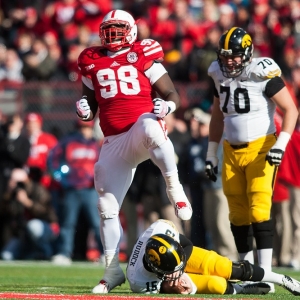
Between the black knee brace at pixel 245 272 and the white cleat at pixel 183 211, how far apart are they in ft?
1.77

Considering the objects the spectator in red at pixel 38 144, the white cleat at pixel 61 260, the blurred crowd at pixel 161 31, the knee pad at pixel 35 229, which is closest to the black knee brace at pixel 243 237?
the white cleat at pixel 61 260

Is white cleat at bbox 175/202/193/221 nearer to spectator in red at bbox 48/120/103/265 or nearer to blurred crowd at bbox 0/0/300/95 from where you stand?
→ spectator in red at bbox 48/120/103/265

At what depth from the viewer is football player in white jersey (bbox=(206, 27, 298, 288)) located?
7488mm

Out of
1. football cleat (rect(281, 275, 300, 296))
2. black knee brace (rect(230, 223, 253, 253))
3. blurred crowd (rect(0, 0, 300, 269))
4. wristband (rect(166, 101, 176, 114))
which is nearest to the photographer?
football cleat (rect(281, 275, 300, 296))

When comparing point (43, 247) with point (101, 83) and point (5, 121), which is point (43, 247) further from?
point (101, 83)

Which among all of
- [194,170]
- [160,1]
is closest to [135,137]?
[194,170]

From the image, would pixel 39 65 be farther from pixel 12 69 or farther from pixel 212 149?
pixel 212 149

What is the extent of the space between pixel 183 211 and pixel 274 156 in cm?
87

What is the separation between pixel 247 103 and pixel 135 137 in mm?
1109

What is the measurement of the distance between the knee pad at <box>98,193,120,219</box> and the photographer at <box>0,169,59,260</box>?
5.53 m

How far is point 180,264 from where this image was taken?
261 inches

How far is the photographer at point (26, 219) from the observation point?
42.2 feet

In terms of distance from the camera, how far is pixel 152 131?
7023mm

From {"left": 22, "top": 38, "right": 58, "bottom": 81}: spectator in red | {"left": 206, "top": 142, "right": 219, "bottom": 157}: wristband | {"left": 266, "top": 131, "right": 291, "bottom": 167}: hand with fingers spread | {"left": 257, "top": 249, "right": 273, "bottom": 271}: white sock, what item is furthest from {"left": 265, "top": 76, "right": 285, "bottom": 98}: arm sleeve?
{"left": 22, "top": 38, "right": 58, "bottom": 81}: spectator in red
